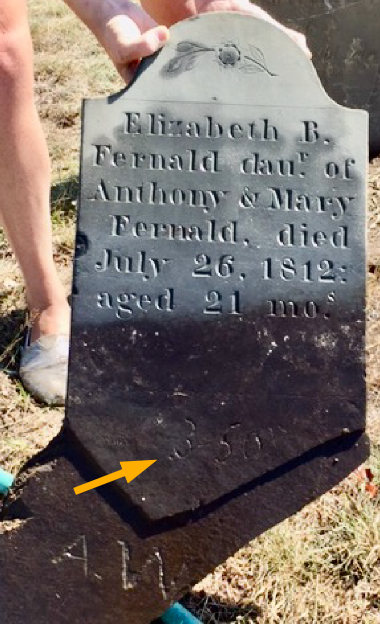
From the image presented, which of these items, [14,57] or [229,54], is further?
[14,57]

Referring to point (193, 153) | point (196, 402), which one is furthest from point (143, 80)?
point (196, 402)

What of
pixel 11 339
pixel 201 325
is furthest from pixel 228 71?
pixel 11 339

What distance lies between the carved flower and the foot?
1.00 m

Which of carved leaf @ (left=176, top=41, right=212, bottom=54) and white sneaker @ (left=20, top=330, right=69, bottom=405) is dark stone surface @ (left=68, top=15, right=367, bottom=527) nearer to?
carved leaf @ (left=176, top=41, right=212, bottom=54)

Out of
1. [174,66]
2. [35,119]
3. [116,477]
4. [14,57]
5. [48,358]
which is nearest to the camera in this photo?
[116,477]

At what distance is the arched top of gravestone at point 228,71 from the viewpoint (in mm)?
1807

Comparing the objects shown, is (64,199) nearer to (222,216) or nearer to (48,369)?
(48,369)

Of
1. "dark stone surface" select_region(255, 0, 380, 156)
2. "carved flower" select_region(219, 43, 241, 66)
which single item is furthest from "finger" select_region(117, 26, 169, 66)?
"dark stone surface" select_region(255, 0, 380, 156)

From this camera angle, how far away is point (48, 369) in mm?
2508

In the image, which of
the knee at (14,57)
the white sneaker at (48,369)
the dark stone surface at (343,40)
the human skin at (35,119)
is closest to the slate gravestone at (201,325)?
the human skin at (35,119)

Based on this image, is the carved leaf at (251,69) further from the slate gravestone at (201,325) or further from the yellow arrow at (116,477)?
the yellow arrow at (116,477)

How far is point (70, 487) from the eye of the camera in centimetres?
171

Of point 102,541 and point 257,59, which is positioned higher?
point 257,59

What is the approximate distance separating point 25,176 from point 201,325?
88 cm
